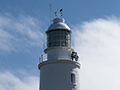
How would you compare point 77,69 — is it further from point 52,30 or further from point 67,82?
point 52,30

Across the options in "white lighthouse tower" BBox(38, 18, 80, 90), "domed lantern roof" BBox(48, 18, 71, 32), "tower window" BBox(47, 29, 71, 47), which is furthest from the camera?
"domed lantern roof" BBox(48, 18, 71, 32)

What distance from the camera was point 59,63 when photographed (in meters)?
20.9

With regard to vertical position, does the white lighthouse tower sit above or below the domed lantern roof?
below

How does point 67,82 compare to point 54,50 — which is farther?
point 54,50

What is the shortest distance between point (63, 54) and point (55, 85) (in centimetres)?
260

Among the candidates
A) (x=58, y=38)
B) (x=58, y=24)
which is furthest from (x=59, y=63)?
(x=58, y=24)

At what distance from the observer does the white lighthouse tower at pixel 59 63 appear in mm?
20438

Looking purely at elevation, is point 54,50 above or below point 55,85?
above

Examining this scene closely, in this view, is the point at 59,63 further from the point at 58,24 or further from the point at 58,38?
the point at 58,24

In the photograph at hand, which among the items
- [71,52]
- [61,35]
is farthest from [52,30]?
[71,52]

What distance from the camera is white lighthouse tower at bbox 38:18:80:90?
805 inches

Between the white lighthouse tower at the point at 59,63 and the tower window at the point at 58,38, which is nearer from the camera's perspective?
the white lighthouse tower at the point at 59,63

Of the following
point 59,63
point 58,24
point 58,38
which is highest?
point 58,24

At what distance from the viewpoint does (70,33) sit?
74.4 ft
